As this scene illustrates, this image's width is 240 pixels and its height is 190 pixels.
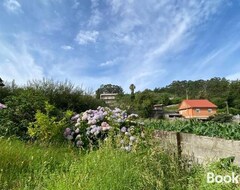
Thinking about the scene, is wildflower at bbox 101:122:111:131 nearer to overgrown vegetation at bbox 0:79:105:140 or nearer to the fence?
the fence

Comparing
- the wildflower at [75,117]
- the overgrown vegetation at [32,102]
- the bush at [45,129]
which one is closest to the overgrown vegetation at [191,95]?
the overgrown vegetation at [32,102]

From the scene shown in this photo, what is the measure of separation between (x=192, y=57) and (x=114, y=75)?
2522 mm

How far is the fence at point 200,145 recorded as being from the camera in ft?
11.2

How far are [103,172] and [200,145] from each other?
1564 mm

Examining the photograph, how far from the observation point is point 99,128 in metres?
5.71

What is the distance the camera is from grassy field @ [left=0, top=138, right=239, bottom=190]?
2914mm

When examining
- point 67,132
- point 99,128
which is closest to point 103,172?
point 99,128

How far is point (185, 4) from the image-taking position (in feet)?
19.8

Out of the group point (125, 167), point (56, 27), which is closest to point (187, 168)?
point (125, 167)

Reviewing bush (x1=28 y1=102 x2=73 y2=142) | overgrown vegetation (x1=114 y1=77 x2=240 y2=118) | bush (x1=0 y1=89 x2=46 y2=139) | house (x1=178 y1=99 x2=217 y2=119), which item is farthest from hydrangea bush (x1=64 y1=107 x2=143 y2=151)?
house (x1=178 y1=99 x2=217 y2=119)

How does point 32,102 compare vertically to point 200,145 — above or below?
above

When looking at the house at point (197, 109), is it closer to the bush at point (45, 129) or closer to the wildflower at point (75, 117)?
the wildflower at point (75, 117)

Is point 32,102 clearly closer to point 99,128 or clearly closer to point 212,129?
point 99,128

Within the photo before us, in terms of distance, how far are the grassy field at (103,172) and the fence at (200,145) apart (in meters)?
0.20
